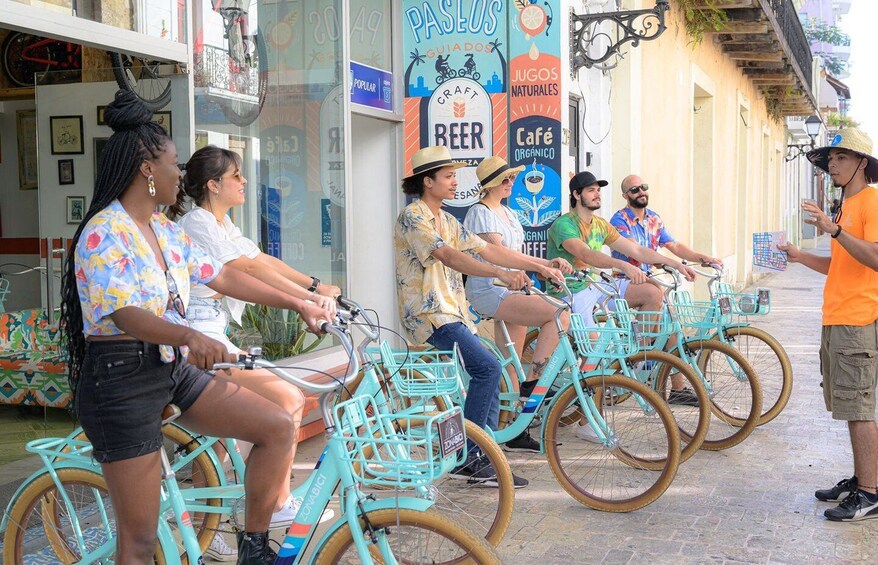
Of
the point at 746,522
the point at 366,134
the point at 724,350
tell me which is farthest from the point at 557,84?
the point at 746,522

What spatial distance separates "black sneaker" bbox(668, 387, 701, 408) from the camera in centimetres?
572

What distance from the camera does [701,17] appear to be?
531 inches

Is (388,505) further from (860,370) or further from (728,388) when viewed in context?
(728,388)

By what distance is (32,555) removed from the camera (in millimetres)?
3689

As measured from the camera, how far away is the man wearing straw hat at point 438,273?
4.97 metres

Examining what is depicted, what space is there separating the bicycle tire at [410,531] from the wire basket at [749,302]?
3.83 meters

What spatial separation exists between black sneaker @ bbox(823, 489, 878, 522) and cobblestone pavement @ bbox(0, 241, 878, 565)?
0.13 feet

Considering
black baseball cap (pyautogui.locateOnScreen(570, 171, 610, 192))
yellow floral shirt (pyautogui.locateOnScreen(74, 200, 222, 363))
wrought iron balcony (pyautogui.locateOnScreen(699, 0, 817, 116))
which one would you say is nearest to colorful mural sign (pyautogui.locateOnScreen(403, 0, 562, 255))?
black baseball cap (pyautogui.locateOnScreen(570, 171, 610, 192))

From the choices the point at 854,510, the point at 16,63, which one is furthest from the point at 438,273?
the point at 16,63

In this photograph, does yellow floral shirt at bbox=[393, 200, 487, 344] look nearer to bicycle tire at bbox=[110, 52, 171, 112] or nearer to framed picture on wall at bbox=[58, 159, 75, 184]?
bicycle tire at bbox=[110, 52, 171, 112]

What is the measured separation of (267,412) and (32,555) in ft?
4.23

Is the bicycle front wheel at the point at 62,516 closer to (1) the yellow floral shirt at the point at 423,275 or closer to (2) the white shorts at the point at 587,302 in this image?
(1) the yellow floral shirt at the point at 423,275

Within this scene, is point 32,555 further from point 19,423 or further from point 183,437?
point 19,423

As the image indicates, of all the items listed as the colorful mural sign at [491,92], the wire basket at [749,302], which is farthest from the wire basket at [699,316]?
→ the colorful mural sign at [491,92]
